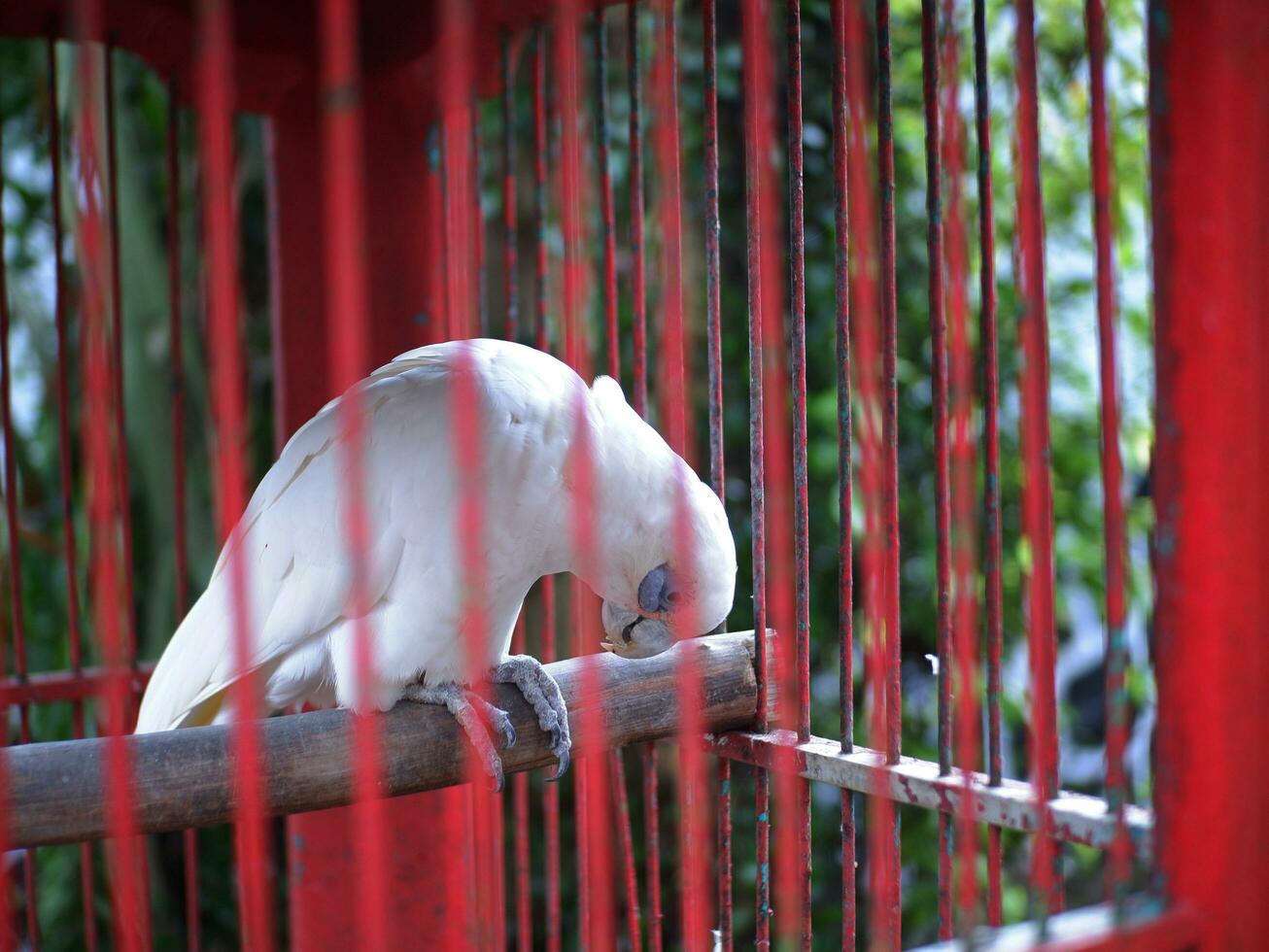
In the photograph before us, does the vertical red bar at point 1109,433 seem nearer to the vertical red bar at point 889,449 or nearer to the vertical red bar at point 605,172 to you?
the vertical red bar at point 889,449

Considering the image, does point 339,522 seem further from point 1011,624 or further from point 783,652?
point 1011,624

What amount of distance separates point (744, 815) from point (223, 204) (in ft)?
6.04

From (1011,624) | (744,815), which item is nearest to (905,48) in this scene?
(1011,624)

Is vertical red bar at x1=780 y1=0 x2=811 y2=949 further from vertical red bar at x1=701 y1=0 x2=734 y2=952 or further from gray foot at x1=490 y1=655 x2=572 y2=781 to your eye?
gray foot at x1=490 y1=655 x2=572 y2=781

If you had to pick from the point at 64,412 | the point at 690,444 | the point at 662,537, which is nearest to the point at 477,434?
the point at 662,537

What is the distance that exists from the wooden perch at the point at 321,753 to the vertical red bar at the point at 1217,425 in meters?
0.31

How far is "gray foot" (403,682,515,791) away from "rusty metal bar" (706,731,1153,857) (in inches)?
9.0

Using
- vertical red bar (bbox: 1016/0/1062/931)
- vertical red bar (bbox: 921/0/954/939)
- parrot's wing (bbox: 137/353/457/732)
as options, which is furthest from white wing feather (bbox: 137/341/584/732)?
vertical red bar (bbox: 1016/0/1062/931)

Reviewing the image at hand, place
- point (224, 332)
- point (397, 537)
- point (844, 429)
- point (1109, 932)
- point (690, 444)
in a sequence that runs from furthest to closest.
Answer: point (690, 444) → point (397, 537) → point (844, 429) → point (1109, 932) → point (224, 332)

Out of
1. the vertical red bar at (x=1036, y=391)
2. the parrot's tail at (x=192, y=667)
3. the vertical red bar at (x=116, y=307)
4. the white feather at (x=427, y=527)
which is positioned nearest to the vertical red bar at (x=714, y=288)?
the white feather at (x=427, y=527)

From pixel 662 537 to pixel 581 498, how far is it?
35 centimetres

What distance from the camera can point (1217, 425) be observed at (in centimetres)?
58

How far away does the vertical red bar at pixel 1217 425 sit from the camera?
0.57 meters

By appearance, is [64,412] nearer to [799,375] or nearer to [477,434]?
[477,434]
